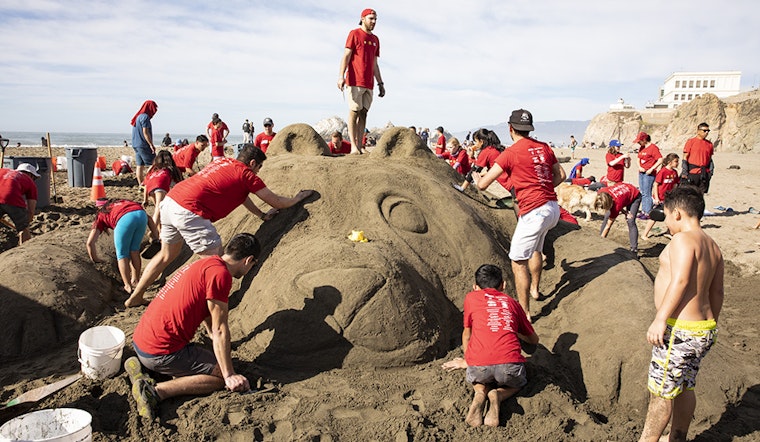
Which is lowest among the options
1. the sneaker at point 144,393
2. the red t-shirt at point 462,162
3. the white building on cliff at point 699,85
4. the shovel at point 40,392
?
the shovel at point 40,392

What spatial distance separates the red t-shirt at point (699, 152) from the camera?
10183 mm

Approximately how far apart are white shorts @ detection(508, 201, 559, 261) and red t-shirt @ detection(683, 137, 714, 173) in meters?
6.76

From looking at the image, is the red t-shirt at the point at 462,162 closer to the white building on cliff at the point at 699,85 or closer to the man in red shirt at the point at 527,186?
the man in red shirt at the point at 527,186

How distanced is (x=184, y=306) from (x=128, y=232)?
2.49 meters

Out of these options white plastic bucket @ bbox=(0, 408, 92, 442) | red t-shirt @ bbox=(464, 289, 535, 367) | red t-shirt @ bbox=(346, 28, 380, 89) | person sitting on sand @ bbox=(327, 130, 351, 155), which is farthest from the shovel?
person sitting on sand @ bbox=(327, 130, 351, 155)

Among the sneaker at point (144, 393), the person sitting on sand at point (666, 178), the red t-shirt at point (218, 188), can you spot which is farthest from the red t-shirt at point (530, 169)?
the person sitting on sand at point (666, 178)

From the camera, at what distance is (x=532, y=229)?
4980 mm

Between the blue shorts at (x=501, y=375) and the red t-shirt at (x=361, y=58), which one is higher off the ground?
the red t-shirt at (x=361, y=58)

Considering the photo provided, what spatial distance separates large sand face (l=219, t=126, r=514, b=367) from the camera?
416cm

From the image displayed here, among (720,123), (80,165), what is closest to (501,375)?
(80,165)

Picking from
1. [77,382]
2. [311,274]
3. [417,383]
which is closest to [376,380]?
[417,383]

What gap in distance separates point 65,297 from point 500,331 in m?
4.10

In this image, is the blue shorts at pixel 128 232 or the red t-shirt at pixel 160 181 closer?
the blue shorts at pixel 128 232

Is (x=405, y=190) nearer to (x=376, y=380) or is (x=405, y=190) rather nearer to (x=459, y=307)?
(x=459, y=307)
